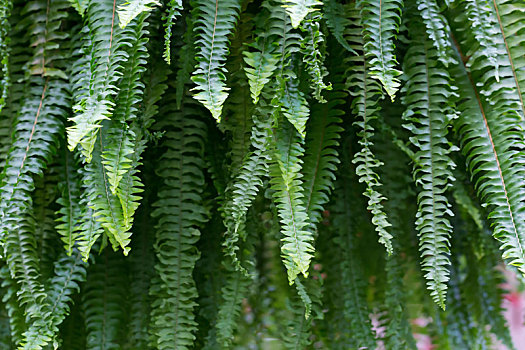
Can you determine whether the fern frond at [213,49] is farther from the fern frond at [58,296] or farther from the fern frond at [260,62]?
the fern frond at [58,296]

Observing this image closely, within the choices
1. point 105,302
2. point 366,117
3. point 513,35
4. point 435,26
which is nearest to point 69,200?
point 105,302

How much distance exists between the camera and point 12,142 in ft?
2.99

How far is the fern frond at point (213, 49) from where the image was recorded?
30.3 inches

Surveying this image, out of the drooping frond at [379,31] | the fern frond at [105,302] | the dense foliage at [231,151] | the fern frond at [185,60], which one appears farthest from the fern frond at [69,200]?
the drooping frond at [379,31]

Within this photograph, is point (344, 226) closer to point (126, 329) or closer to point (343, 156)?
point (343, 156)

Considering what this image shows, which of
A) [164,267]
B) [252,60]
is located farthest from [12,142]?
[252,60]

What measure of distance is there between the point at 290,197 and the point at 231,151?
0.14 metres

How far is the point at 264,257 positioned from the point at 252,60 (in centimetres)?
66

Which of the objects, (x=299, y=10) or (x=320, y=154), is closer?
(x=299, y=10)

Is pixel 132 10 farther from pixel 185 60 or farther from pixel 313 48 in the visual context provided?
pixel 313 48

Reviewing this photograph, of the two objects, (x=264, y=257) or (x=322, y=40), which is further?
(x=264, y=257)

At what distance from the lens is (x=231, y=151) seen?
900mm

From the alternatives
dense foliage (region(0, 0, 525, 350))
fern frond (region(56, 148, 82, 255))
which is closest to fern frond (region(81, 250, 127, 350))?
dense foliage (region(0, 0, 525, 350))

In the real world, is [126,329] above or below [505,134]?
below
